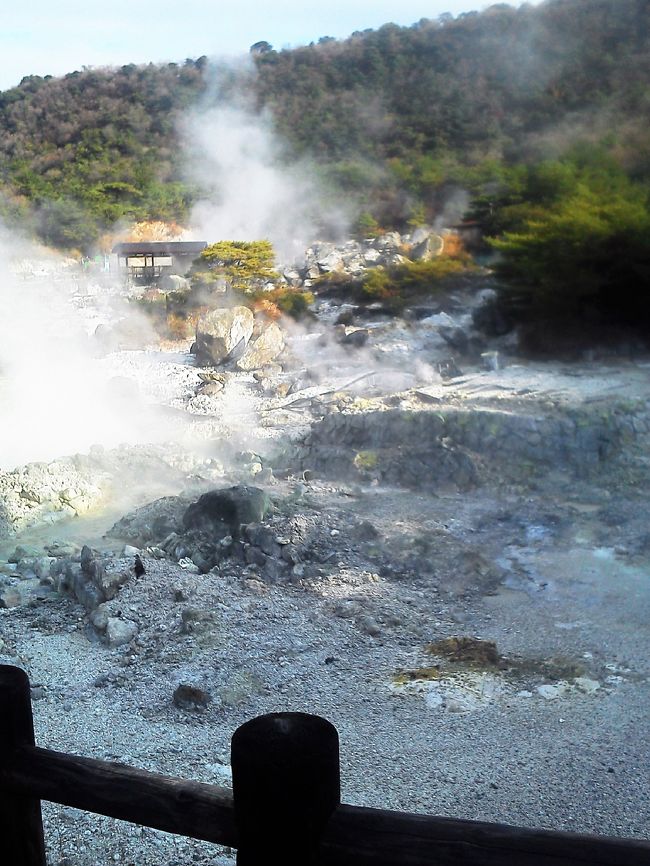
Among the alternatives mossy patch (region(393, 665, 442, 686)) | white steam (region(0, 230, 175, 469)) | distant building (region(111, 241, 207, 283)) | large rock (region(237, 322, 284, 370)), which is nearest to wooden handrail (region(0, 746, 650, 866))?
mossy patch (region(393, 665, 442, 686))

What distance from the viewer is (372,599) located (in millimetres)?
3842

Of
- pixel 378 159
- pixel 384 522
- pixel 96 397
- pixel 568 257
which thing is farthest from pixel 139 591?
pixel 378 159

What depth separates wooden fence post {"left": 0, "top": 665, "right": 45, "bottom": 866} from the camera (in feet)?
3.53

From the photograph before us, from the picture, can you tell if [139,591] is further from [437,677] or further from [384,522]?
[384,522]

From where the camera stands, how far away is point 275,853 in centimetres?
91

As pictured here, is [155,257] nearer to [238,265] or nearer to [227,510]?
[238,265]

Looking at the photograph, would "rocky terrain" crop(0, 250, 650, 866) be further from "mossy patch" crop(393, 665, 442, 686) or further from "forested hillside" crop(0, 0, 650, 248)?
"forested hillside" crop(0, 0, 650, 248)

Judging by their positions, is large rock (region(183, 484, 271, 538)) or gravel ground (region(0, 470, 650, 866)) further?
large rock (region(183, 484, 271, 538))

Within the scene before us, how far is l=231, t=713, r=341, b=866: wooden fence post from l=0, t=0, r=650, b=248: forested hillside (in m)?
10.9

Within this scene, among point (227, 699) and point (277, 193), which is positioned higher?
point (277, 193)

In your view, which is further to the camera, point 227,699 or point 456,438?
point 456,438

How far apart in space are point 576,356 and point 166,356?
5.42m

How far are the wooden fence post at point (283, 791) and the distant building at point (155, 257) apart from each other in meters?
16.9

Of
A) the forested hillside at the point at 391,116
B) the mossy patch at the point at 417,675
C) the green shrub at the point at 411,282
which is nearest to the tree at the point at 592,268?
the forested hillside at the point at 391,116
